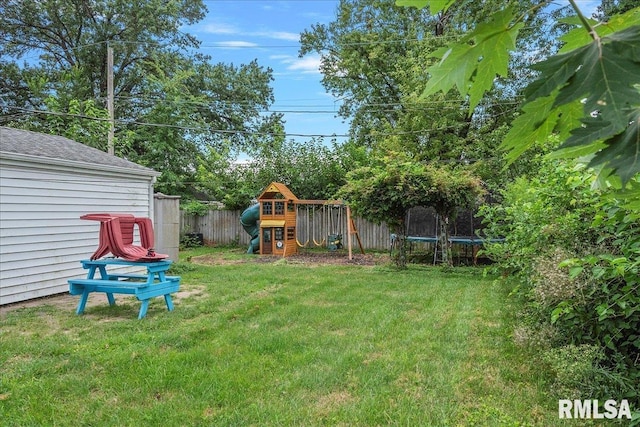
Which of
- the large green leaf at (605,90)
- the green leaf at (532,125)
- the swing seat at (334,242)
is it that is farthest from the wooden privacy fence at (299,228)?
the large green leaf at (605,90)

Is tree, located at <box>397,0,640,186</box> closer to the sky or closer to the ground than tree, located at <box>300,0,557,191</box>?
closer to the ground

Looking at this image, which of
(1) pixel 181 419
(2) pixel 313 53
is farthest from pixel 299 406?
(2) pixel 313 53

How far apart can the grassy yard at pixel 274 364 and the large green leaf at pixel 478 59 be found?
2.15 m

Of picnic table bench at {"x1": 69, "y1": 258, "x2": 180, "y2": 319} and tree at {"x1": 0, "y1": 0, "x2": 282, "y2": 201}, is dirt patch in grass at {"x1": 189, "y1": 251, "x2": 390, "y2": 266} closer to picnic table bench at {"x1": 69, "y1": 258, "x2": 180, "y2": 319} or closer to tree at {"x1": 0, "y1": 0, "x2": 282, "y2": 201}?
picnic table bench at {"x1": 69, "y1": 258, "x2": 180, "y2": 319}

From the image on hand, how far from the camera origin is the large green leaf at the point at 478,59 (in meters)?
0.67

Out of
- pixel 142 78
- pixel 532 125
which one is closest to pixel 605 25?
pixel 532 125

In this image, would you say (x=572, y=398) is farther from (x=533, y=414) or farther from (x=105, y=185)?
(x=105, y=185)

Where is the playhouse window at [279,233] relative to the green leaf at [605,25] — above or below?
below

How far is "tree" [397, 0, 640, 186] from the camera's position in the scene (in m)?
0.51

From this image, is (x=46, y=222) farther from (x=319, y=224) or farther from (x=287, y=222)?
(x=319, y=224)

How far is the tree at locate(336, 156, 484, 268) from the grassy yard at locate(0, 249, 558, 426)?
2756 millimetres

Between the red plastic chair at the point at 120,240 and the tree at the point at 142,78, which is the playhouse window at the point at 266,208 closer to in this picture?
the tree at the point at 142,78

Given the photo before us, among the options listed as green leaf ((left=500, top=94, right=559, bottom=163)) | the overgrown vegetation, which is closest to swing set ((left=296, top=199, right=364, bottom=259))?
the overgrown vegetation

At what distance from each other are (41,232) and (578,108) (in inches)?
291
